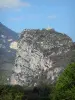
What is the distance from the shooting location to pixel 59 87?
7088 centimetres

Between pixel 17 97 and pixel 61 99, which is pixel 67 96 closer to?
pixel 61 99

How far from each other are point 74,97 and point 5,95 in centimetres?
1500

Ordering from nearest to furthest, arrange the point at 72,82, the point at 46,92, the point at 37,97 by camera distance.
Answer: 1. the point at 72,82
2. the point at 37,97
3. the point at 46,92

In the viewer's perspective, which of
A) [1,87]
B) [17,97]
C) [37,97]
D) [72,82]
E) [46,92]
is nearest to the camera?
[17,97]

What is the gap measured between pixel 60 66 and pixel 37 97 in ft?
300

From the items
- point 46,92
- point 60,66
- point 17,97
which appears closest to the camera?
point 17,97

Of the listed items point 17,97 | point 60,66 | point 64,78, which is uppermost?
point 60,66

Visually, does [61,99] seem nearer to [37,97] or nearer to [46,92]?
[37,97]

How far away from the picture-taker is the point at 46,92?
12025cm

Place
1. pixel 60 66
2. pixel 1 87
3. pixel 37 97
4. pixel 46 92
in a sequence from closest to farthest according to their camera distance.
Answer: pixel 1 87 < pixel 37 97 < pixel 46 92 < pixel 60 66

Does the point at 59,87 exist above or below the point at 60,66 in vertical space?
below

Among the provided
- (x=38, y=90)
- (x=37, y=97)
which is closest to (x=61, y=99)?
(x=37, y=97)

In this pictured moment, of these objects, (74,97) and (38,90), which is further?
(38,90)

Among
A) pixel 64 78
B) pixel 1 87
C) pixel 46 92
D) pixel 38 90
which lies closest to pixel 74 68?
pixel 64 78
